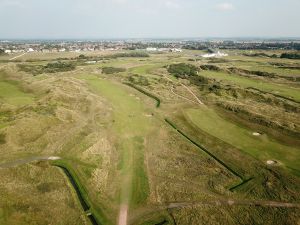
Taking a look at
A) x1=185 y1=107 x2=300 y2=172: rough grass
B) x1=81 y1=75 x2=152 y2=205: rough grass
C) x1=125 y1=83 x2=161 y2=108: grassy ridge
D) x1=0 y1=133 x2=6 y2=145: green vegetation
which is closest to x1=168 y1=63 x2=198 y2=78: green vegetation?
x1=125 y1=83 x2=161 y2=108: grassy ridge

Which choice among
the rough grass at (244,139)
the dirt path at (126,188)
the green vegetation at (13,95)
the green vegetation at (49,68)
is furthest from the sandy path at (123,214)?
the green vegetation at (49,68)

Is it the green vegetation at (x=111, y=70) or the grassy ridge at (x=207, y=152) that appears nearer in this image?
the grassy ridge at (x=207, y=152)

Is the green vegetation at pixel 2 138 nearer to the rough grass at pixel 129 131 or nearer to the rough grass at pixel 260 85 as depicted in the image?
the rough grass at pixel 129 131

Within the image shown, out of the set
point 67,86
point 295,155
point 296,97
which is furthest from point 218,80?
point 295,155

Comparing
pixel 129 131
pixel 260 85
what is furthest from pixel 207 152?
pixel 260 85

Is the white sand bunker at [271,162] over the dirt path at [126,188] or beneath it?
over

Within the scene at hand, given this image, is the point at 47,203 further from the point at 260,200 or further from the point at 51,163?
the point at 260,200

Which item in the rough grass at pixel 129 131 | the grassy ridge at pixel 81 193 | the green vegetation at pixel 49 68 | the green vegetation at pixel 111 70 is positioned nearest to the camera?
the grassy ridge at pixel 81 193

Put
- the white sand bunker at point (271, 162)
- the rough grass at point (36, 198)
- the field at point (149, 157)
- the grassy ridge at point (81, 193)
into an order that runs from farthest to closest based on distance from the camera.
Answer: the white sand bunker at point (271, 162) < the field at point (149, 157) < the grassy ridge at point (81, 193) < the rough grass at point (36, 198)

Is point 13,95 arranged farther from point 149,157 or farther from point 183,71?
point 183,71
